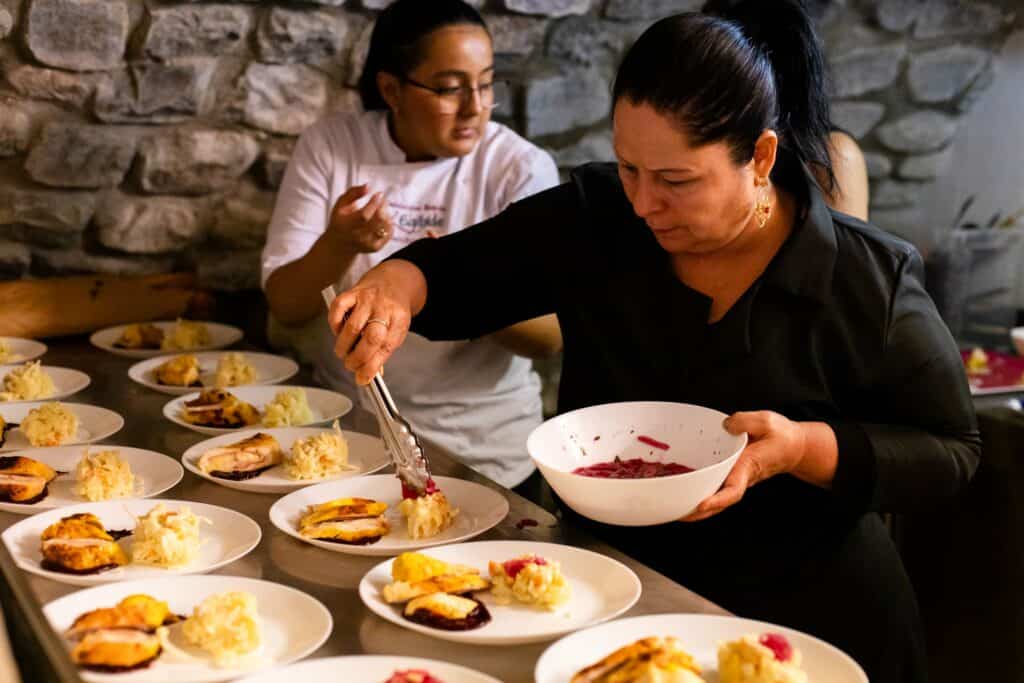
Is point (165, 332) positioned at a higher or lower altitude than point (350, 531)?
lower

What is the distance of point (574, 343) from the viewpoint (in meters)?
1.96

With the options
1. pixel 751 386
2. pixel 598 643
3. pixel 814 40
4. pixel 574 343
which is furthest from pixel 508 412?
pixel 598 643

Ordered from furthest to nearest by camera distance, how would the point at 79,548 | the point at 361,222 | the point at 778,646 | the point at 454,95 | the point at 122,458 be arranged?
the point at 454,95
the point at 361,222
the point at 122,458
the point at 79,548
the point at 778,646

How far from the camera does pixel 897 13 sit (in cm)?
370

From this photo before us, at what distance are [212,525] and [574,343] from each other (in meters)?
0.64

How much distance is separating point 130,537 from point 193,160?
60.9 inches

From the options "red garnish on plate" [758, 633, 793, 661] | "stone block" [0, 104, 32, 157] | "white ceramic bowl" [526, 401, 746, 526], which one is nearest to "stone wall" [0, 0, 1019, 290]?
"stone block" [0, 104, 32, 157]

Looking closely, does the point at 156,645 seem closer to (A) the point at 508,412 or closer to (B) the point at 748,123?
(B) the point at 748,123

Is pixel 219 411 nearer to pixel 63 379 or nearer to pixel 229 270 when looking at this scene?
pixel 63 379

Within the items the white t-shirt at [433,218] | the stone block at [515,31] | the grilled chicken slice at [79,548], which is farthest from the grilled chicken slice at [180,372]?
the stone block at [515,31]

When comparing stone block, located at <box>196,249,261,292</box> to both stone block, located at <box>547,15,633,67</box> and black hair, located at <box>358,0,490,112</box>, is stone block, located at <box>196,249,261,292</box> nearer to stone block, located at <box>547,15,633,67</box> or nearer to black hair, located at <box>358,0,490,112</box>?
black hair, located at <box>358,0,490,112</box>

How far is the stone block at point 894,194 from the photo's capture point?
13.1 feet

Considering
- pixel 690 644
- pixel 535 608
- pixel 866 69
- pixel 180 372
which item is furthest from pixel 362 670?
pixel 866 69

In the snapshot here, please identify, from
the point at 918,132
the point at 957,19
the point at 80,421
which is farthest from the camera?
the point at 918,132
